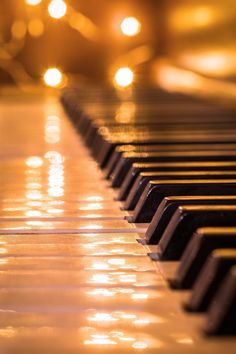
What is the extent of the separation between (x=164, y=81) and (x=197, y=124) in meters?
2.42

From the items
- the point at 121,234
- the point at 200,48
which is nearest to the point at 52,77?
the point at 200,48

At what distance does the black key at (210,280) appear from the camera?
0.70 m

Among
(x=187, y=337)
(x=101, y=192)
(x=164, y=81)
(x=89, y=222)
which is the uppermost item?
(x=164, y=81)

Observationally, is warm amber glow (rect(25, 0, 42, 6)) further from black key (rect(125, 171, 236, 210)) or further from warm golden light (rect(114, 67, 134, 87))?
black key (rect(125, 171, 236, 210))

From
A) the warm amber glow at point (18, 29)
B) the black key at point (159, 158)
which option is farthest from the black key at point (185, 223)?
the warm amber glow at point (18, 29)

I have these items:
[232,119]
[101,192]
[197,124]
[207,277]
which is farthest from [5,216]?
[232,119]

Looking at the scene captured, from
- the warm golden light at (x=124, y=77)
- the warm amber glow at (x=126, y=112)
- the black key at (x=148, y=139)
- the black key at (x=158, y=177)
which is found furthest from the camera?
the warm golden light at (x=124, y=77)

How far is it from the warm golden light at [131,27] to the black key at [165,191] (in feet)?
12.6

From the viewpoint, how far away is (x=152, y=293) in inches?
30.0

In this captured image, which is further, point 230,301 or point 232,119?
point 232,119

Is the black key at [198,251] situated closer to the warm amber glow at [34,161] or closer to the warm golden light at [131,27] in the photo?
the warm amber glow at [34,161]

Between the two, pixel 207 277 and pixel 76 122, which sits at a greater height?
pixel 76 122

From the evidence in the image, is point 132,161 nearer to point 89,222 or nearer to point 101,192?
point 101,192

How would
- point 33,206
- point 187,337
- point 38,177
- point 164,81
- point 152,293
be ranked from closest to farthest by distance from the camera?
1. point 187,337
2. point 152,293
3. point 33,206
4. point 38,177
5. point 164,81
